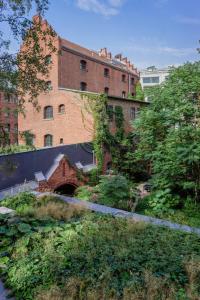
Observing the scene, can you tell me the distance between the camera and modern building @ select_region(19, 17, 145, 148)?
81.3ft

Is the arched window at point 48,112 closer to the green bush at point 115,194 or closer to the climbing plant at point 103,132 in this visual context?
the climbing plant at point 103,132

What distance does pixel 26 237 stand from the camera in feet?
24.3

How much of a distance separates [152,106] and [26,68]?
27.3 feet

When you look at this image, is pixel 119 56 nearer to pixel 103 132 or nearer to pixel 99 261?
pixel 103 132

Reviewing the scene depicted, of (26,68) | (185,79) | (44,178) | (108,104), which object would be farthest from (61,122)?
(26,68)

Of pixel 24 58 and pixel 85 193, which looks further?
pixel 85 193

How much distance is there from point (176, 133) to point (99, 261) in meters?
8.30

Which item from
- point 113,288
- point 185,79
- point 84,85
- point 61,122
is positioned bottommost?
point 113,288

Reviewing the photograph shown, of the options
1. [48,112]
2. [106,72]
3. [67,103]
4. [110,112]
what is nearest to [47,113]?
[48,112]

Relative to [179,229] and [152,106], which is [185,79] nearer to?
[152,106]

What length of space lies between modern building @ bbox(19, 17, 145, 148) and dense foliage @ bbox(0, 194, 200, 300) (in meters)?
13.5

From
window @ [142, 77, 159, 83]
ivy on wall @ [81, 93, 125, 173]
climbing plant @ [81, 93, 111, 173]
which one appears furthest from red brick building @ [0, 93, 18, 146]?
window @ [142, 77, 159, 83]

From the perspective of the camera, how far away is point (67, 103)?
25.7 meters

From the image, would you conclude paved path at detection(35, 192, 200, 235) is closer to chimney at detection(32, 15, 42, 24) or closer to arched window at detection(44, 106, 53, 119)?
chimney at detection(32, 15, 42, 24)
